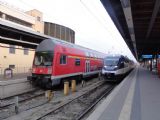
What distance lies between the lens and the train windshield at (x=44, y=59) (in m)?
15.4

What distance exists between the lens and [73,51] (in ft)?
61.3

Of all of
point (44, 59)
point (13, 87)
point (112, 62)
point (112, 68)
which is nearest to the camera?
point (13, 87)

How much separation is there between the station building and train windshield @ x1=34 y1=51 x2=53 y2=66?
8.61 metres

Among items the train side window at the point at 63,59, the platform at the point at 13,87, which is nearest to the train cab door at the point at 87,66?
Result: the train side window at the point at 63,59

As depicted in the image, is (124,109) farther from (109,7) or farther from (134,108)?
(109,7)

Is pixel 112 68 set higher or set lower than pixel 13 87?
higher

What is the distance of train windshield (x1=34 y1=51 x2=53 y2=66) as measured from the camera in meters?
15.4

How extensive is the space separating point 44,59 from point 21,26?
20722mm

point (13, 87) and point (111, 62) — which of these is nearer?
point (13, 87)

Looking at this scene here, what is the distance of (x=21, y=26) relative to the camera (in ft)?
114

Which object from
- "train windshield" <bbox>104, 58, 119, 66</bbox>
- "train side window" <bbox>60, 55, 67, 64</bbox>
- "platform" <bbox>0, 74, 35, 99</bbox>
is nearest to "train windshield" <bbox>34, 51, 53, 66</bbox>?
"train side window" <bbox>60, 55, 67, 64</bbox>

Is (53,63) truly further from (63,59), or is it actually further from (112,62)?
(112,62)

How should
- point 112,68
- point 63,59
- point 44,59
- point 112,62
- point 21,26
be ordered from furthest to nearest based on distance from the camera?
point 21,26 < point 112,62 < point 112,68 < point 63,59 < point 44,59

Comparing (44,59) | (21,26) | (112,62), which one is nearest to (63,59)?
(44,59)
